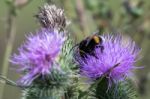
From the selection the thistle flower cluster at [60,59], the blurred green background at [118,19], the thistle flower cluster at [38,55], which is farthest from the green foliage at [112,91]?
the blurred green background at [118,19]

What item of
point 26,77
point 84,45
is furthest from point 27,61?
point 84,45

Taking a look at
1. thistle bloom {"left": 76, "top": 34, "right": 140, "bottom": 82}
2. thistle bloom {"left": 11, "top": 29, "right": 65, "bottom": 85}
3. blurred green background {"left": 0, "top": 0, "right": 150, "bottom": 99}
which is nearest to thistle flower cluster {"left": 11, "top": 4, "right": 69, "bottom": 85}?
thistle bloom {"left": 11, "top": 29, "right": 65, "bottom": 85}

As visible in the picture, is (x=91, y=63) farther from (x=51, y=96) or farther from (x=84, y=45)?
(x=51, y=96)

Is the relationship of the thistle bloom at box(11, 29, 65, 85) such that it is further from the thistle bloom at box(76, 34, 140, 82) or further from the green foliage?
the green foliage

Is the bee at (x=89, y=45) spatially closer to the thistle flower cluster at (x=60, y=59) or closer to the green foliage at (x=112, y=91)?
the thistle flower cluster at (x=60, y=59)

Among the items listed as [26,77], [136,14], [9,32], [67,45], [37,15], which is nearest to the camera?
[26,77]

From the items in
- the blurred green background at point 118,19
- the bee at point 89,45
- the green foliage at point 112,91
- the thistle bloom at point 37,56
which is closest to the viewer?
the thistle bloom at point 37,56

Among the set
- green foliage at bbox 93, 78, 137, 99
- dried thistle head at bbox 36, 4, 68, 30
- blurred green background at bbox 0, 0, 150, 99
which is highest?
blurred green background at bbox 0, 0, 150, 99
